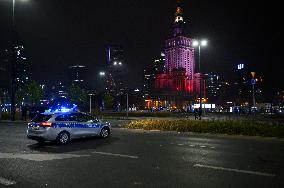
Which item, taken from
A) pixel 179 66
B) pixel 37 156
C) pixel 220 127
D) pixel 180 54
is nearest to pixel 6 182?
pixel 37 156

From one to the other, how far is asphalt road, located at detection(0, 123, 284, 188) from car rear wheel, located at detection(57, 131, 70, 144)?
52.2 inches

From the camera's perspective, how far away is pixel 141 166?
36.4ft

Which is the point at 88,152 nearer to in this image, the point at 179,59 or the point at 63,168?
the point at 63,168

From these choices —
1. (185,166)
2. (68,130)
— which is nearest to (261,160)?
(185,166)

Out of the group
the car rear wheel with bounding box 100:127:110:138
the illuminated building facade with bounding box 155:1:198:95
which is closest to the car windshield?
the car rear wheel with bounding box 100:127:110:138

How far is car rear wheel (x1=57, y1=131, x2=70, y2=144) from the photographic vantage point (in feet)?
57.4

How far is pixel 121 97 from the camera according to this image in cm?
12650

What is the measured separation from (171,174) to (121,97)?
4602 inches

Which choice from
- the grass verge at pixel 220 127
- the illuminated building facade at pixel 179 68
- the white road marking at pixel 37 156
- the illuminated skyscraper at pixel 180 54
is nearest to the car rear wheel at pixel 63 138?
the white road marking at pixel 37 156

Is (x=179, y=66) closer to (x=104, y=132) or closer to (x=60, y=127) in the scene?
(x=104, y=132)

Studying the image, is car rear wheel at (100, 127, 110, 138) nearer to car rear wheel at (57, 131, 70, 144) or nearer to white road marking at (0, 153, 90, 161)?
car rear wheel at (57, 131, 70, 144)

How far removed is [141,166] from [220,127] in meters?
13.2

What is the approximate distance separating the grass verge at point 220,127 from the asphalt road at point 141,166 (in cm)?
560

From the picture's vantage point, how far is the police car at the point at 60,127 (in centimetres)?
1725
